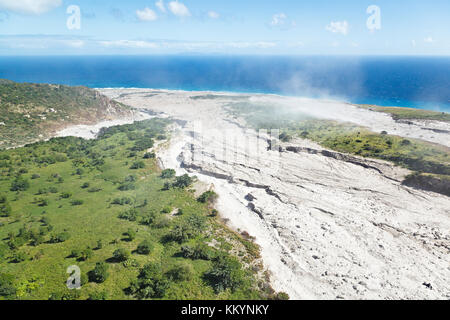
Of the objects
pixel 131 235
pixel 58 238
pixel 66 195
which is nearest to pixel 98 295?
pixel 131 235

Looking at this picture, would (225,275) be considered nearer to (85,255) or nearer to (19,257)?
(85,255)

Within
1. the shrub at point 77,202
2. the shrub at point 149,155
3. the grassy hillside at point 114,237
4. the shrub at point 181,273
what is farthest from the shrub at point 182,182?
the shrub at point 181,273

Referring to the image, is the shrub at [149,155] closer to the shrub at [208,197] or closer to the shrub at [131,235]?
the shrub at [208,197]

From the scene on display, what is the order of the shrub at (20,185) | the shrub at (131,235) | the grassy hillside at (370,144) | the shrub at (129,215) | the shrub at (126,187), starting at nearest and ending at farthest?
1. the shrub at (131,235)
2. the shrub at (129,215)
3. the shrub at (20,185)
4. the grassy hillside at (370,144)
5. the shrub at (126,187)

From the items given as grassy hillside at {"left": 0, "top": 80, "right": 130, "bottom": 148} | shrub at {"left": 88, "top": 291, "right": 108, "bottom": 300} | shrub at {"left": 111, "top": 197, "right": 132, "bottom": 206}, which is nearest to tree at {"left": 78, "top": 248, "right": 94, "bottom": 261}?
shrub at {"left": 88, "top": 291, "right": 108, "bottom": 300}
